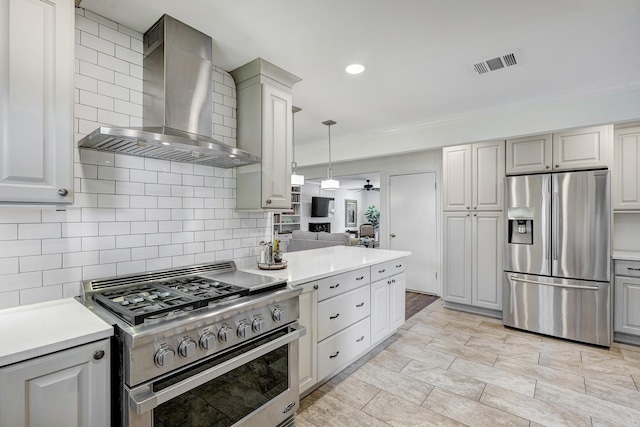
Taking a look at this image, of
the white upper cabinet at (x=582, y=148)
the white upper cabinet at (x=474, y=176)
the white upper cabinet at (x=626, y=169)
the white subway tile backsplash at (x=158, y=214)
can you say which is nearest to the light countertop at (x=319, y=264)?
the white subway tile backsplash at (x=158, y=214)

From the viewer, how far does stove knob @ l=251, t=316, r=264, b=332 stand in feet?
5.65

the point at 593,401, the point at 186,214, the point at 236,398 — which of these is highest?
the point at 186,214

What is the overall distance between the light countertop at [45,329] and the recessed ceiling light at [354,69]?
2404mm

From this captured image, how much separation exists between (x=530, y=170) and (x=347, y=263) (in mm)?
2501

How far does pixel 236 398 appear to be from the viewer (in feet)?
5.43

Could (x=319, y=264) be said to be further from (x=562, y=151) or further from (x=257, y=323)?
(x=562, y=151)

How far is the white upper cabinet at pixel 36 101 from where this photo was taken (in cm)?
131

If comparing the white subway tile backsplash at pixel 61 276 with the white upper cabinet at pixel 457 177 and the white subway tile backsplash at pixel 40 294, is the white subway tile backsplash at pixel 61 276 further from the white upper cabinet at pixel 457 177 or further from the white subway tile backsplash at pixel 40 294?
the white upper cabinet at pixel 457 177

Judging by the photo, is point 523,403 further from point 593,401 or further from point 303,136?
point 303,136

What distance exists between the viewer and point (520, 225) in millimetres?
3604

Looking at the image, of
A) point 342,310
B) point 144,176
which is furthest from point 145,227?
point 342,310

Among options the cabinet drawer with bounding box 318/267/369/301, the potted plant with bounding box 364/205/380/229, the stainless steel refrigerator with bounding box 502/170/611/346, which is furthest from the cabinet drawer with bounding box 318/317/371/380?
the potted plant with bounding box 364/205/380/229

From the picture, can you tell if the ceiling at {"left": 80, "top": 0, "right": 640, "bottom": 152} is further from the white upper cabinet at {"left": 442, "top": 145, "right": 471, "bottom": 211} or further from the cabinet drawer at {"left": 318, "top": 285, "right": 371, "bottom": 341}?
the cabinet drawer at {"left": 318, "top": 285, "right": 371, "bottom": 341}

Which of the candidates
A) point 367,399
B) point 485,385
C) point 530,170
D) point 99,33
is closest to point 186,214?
point 99,33
